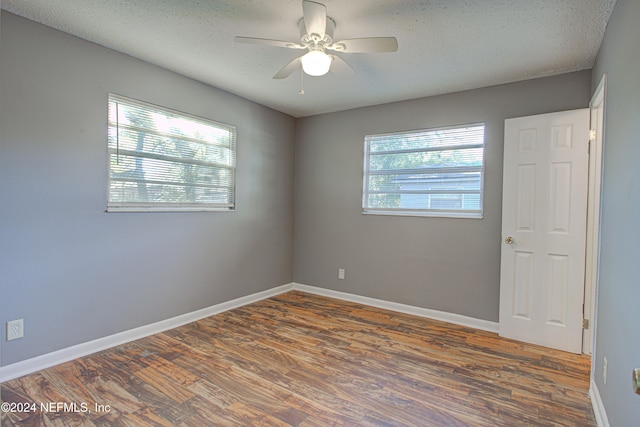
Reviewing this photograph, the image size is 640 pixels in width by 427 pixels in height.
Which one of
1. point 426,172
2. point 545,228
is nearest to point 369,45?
point 426,172

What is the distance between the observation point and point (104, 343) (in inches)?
104

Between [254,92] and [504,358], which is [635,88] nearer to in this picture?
[504,358]

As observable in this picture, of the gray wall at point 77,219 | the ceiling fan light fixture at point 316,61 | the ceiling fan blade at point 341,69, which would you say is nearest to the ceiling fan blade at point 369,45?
the ceiling fan light fixture at point 316,61

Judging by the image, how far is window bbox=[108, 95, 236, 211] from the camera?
2734 mm

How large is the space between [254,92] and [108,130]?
1.55 metres

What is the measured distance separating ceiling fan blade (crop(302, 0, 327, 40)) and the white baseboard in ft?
9.28

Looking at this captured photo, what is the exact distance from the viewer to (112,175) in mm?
2691

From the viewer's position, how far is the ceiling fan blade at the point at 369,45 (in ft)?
6.40

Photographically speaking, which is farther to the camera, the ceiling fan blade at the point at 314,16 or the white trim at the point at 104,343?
the white trim at the point at 104,343

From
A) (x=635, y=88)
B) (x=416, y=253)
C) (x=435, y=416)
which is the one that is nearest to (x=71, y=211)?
(x=435, y=416)

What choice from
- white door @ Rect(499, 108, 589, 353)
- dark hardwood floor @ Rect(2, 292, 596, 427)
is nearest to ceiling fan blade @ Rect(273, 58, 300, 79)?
white door @ Rect(499, 108, 589, 353)

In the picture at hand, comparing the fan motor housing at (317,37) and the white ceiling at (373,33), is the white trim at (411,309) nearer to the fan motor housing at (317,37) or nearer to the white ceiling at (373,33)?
the white ceiling at (373,33)

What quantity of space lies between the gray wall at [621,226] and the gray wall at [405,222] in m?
1.14

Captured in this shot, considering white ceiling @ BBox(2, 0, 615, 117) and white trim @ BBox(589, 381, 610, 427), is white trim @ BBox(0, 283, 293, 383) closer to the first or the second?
white ceiling @ BBox(2, 0, 615, 117)
